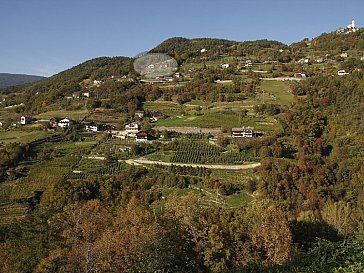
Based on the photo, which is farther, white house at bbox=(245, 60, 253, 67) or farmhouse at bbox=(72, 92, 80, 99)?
white house at bbox=(245, 60, 253, 67)

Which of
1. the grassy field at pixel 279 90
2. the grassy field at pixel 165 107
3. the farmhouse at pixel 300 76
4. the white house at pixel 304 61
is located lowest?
the grassy field at pixel 165 107

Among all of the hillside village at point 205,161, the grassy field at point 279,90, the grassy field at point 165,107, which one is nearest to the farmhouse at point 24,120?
the hillside village at point 205,161

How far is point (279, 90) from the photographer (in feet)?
179

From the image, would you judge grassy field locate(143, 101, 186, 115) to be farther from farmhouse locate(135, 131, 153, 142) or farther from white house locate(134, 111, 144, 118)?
farmhouse locate(135, 131, 153, 142)

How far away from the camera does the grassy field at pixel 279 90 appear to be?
165 ft

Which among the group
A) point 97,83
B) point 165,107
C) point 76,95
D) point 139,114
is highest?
point 97,83

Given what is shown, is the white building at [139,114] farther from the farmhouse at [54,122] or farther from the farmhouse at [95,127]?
the farmhouse at [54,122]

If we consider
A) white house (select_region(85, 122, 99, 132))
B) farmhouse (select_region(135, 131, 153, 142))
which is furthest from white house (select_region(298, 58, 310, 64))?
white house (select_region(85, 122, 99, 132))

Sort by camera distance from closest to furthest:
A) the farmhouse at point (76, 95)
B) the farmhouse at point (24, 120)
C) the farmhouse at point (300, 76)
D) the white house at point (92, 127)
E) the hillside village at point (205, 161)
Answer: the hillside village at point (205, 161)
the white house at point (92, 127)
the farmhouse at point (24, 120)
the farmhouse at point (300, 76)
the farmhouse at point (76, 95)

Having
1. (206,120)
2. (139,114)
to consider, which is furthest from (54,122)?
(206,120)

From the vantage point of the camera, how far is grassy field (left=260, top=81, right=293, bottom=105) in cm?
5028

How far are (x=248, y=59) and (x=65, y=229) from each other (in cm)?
6987

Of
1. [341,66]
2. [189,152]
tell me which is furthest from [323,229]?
[341,66]

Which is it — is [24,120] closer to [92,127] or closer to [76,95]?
[92,127]
